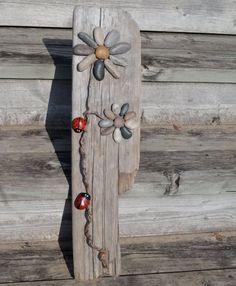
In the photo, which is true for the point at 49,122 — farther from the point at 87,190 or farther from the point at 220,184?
the point at 220,184

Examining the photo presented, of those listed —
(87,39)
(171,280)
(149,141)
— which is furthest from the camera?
(149,141)

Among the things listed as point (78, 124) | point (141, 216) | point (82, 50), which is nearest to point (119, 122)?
point (78, 124)

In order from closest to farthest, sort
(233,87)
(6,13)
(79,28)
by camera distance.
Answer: (79,28) → (6,13) → (233,87)

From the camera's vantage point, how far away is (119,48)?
A: 4.77ft

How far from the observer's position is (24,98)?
5.43ft

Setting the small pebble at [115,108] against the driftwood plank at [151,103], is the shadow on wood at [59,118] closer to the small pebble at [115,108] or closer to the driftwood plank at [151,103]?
the driftwood plank at [151,103]

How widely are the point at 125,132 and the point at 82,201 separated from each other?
0.25 metres

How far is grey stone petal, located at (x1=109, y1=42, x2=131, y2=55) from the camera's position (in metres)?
1.45

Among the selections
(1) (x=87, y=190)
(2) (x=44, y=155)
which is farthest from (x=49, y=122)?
(1) (x=87, y=190)

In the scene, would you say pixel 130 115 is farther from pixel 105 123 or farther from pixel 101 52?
pixel 101 52

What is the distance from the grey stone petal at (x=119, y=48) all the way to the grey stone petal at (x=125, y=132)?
0.74 feet

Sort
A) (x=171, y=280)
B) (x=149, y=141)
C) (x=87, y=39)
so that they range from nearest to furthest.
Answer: (x=87, y=39) < (x=171, y=280) < (x=149, y=141)

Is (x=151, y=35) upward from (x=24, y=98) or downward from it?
upward

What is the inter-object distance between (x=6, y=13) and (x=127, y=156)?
61cm
